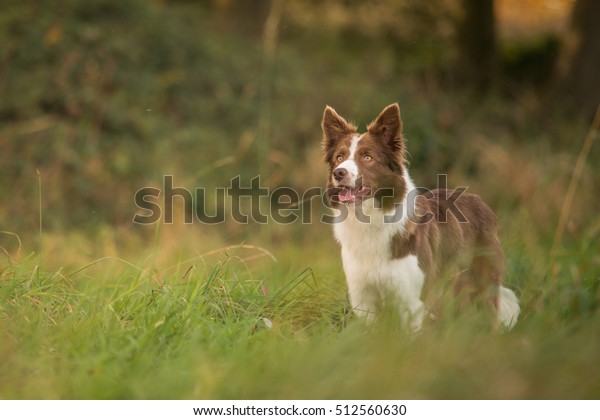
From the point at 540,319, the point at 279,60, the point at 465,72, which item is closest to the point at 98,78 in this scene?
the point at 279,60

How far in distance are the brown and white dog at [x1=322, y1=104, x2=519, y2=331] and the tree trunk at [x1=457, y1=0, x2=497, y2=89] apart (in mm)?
8579

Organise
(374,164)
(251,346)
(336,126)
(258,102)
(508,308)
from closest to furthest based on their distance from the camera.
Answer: (251,346), (374,164), (508,308), (336,126), (258,102)

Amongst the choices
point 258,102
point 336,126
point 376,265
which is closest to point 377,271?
point 376,265

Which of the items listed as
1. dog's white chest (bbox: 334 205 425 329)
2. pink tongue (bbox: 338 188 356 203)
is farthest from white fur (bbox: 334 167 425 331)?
pink tongue (bbox: 338 188 356 203)

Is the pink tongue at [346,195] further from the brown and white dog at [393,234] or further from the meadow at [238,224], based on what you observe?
the meadow at [238,224]

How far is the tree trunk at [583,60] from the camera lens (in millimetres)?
11664

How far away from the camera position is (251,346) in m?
4.17

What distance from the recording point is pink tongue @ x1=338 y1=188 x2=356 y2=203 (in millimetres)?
4871

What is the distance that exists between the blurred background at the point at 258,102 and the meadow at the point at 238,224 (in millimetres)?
41

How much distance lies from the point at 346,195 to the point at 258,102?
7.90 meters

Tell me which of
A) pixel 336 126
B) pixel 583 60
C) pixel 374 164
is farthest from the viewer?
pixel 583 60

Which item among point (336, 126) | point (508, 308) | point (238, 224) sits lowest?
point (238, 224)

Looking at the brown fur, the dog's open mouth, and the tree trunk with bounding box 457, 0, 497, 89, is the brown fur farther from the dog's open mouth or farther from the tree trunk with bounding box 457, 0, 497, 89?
the tree trunk with bounding box 457, 0, 497, 89

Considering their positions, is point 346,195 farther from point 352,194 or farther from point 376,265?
point 376,265
